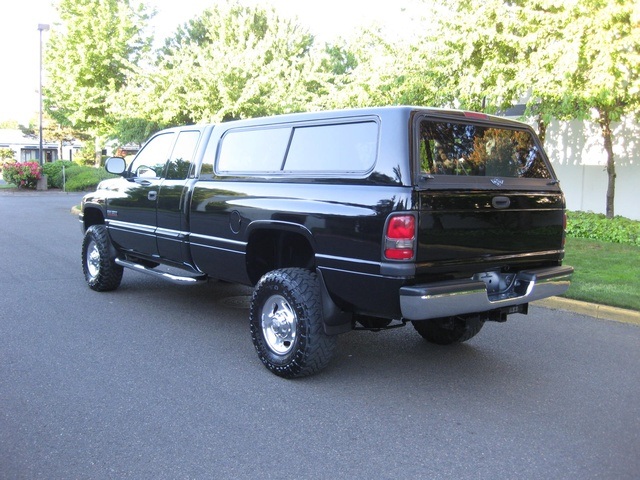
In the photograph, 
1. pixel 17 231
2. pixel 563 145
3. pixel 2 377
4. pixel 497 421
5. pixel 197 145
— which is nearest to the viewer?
pixel 497 421

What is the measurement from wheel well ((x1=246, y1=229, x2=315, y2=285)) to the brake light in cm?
121

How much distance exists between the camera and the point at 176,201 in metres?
6.47

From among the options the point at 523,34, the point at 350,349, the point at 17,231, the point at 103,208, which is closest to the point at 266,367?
the point at 350,349

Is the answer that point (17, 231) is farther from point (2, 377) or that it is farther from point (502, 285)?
point (502, 285)

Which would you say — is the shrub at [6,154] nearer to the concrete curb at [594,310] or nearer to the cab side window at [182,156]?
the cab side window at [182,156]

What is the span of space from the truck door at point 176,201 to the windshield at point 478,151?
2.68 meters

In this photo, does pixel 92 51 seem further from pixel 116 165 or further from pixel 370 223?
pixel 370 223

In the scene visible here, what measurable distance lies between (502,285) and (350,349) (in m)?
1.58

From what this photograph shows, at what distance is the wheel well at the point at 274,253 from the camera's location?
544 cm

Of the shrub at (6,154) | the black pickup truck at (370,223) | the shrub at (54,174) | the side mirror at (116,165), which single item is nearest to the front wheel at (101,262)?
the side mirror at (116,165)

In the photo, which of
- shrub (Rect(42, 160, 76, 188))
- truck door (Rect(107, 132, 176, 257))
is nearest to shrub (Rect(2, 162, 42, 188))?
shrub (Rect(42, 160, 76, 188))

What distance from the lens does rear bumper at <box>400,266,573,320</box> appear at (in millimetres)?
4227

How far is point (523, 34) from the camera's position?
39.8 feet

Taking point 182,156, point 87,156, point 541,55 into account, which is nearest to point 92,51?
point 541,55
